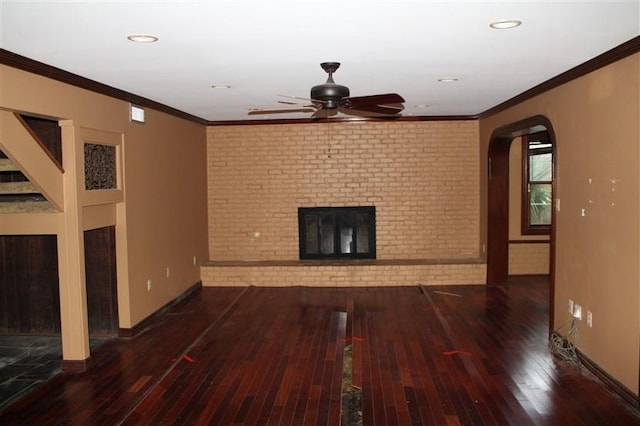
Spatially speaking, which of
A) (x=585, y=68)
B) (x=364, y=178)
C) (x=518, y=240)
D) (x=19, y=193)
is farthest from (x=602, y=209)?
(x=19, y=193)

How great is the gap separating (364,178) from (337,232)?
1002mm

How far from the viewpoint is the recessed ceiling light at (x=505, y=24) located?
11.3ft

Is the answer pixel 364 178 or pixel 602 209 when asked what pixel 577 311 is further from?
pixel 364 178

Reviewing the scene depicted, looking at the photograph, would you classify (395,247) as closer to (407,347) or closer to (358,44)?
(407,347)

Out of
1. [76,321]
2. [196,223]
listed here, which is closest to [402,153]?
[196,223]

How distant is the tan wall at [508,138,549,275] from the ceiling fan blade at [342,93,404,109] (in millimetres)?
5213

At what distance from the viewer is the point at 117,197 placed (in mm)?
5953

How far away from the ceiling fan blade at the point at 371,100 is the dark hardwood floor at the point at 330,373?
7.78 feet

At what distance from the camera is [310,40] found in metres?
3.84

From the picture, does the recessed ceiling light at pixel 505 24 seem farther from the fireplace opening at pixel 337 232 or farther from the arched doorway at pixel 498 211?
the fireplace opening at pixel 337 232

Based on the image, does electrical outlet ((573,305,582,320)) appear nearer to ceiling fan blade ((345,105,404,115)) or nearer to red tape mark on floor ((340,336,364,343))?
red tape mark on floor ((340,336,364,343))

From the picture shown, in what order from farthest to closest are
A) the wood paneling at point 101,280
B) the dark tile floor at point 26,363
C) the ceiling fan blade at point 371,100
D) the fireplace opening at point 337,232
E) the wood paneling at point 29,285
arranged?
the fireplace opening at point 337,232
the wood paneling at point 29,285
the wood paneling at point 101,280
the dark tile floor at point 26,363
the ceiling fan blade at point 371,100

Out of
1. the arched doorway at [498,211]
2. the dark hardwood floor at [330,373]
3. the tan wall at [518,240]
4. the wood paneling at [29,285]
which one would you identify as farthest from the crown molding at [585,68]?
the wood paneling at [29,285]

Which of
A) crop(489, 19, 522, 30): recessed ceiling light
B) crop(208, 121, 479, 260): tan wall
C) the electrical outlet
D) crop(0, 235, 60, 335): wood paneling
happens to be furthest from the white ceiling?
crop(208, 121, 479, 260): tan wall
